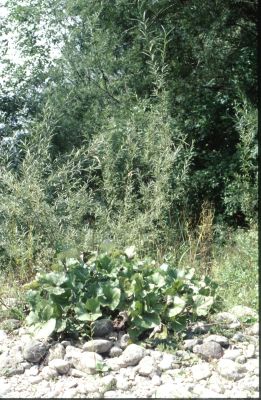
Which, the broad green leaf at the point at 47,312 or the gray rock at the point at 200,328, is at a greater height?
the broad green leaf at the point at 47,312

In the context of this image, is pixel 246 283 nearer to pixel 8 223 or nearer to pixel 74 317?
pixel 74 317

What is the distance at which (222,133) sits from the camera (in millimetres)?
8898

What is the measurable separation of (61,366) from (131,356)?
17.7 inches

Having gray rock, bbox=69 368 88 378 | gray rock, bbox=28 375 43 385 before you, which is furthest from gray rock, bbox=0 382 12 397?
gray rock, bbox=69 368 88 378

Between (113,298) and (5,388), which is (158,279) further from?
(5,388)

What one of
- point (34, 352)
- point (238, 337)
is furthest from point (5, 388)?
point (238, 337)

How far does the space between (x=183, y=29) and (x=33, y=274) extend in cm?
481

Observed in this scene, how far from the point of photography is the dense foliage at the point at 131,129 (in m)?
6.00

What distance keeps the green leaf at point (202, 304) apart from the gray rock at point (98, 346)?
2.26 ft

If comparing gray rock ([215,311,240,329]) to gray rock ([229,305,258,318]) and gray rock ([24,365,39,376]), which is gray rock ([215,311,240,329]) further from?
gray rock ([24,365,39,376])

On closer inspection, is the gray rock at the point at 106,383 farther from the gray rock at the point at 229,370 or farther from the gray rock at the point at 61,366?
the gray rock at the point at 229,370

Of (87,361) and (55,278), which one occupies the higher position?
(55,278)

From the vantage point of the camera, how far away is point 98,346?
3.98m

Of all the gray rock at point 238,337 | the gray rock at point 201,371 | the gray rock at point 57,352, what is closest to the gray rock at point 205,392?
the gray rock at point 201,371
